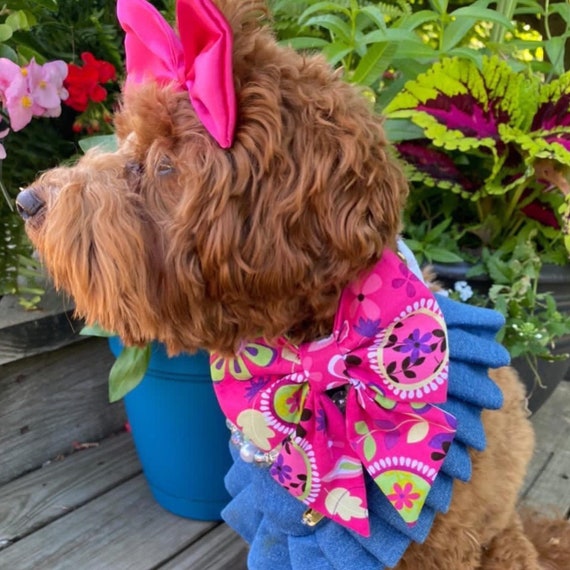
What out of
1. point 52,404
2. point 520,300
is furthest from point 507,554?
point 52,404

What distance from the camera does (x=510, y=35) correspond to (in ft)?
7.54

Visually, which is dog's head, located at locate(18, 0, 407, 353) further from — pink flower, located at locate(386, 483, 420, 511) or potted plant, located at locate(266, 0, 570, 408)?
potted plant, located at locate(266, 0, 570, 408)

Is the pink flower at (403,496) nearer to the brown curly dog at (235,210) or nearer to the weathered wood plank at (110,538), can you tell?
the brown curly dog at (235,210)

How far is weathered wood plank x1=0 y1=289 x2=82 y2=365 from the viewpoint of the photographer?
1.65 meters

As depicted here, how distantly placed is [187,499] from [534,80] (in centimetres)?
128

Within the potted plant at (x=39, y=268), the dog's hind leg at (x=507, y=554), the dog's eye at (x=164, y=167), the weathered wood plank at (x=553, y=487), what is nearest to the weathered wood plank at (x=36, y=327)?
the potted plant at (x=39, y=268)

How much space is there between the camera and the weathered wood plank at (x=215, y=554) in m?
1.54

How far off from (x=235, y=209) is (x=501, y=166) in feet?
3.14

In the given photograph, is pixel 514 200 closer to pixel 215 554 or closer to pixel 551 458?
pixel 551 458

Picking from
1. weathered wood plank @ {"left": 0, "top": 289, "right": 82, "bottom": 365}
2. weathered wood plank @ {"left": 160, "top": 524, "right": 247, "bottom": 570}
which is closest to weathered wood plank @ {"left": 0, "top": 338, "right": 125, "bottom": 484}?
weathered wood plank @ {"left": 0, "top": 289, "right": 82, "bottom": 365}

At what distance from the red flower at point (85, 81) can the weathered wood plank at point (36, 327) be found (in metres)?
0.47

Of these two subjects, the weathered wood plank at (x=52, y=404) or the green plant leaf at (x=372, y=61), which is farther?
the weathered wood plank at (x=52, y=404)

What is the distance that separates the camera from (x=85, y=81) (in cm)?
152

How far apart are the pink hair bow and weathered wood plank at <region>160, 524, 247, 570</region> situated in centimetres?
101
